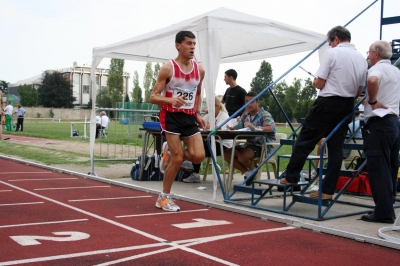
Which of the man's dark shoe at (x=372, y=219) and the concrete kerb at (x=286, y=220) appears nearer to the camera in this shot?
the concrete kerb at (x=286, y=220)

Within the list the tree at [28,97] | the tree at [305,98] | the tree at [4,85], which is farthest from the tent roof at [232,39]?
the tree at [4,85]

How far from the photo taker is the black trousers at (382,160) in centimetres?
555

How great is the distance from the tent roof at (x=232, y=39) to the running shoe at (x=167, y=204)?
2275mm

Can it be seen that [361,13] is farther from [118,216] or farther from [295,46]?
[118,216]

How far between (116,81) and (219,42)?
92.6m

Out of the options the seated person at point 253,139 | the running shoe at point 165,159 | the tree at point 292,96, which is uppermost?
the tree at point 292,96

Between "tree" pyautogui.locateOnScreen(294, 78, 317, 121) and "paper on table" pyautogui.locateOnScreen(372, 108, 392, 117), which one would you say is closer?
"paper on table" pyautogui.locateOnScreen(372, 108, 392, 117)

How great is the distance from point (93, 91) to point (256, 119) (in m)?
3.72

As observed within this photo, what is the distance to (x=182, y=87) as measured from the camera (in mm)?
6328


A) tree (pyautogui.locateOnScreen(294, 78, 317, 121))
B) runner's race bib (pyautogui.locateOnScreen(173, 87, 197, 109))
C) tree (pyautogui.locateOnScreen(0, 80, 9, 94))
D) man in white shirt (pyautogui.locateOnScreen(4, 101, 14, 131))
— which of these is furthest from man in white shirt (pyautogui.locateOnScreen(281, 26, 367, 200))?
tree (pyautogui.locateOnScreen(0, 80, 9, 94))

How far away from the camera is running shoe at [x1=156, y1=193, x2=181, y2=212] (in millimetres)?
6268

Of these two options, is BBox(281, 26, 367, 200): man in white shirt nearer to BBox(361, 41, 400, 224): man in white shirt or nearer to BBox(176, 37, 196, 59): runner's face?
BBox(361, 41, 400, 224): man in white shirt

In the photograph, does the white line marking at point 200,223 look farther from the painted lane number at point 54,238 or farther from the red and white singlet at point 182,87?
the red and white singlet at point 182,87

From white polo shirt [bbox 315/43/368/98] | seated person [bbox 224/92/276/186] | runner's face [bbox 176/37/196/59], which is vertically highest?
runner's face [bbox 176/37/196/59]
